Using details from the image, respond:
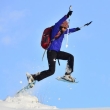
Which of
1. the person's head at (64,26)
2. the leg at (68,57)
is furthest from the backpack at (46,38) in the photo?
the leg at (68,57)

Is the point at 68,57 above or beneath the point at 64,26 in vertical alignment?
beneath

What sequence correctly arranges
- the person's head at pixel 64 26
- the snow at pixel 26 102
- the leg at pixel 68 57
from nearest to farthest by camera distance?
the snow at pixel 26 102 → the person's head at pixel 64 26 → the leg at pixel 68 57

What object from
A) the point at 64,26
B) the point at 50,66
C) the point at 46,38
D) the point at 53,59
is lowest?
the point at 50,66

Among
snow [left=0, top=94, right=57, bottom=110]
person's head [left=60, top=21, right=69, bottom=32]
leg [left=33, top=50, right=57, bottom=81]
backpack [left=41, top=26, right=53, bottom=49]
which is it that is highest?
person's head [left=60, top=21, right=69, bottom=32]

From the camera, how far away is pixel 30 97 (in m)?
10.2

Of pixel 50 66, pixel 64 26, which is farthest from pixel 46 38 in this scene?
pixel 50 66

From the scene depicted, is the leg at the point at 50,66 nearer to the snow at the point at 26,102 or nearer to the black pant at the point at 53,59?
the black pant at the point at 53,59

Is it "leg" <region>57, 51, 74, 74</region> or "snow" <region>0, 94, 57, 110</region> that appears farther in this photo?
"leg" <region>57, 51, 74, 74</region>

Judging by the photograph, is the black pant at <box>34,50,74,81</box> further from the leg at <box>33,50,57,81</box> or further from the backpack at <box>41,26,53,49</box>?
the backpack at <box>41,26,53,49</box>

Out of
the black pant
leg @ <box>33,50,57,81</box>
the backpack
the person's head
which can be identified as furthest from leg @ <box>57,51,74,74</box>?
the person's head

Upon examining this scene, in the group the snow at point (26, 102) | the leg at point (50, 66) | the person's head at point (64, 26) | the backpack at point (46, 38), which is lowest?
the snow at point (26, 102)

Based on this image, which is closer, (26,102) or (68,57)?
(26,102)

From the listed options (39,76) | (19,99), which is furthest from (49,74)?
(19,99)

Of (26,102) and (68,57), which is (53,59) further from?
(26,102)
